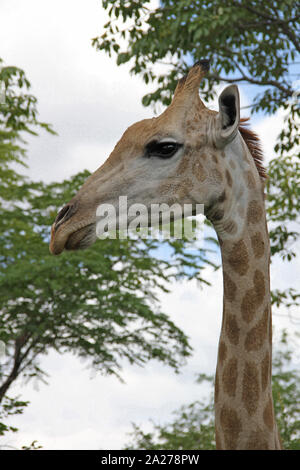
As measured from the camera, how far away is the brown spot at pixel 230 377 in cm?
280

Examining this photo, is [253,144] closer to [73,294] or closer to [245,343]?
[245,343]

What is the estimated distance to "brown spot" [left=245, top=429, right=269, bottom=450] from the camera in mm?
2705

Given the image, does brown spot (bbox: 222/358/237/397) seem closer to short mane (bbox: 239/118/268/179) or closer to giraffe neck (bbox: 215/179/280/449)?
giraffe neck (bbox: 215/179/280/449)

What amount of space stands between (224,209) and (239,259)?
0.28 meters

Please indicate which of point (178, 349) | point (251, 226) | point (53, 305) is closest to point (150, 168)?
point (251, 226)

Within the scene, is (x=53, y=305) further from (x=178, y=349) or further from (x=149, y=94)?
(x=149, y=94)

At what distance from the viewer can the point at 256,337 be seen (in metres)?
2.84

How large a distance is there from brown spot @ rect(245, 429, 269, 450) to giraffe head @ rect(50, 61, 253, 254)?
1.09m

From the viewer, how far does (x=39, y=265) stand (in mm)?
13305

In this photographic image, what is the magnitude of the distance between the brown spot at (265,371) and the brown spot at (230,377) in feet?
0.46

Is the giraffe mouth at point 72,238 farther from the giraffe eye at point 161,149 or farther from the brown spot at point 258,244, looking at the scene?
the brown spot at point 258,244

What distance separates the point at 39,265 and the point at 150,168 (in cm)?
1076

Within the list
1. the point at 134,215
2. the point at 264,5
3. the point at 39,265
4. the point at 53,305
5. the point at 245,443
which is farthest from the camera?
the point at 53,305

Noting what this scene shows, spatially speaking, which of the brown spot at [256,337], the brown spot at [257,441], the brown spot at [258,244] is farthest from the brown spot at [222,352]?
the brown spot at [258,244]
